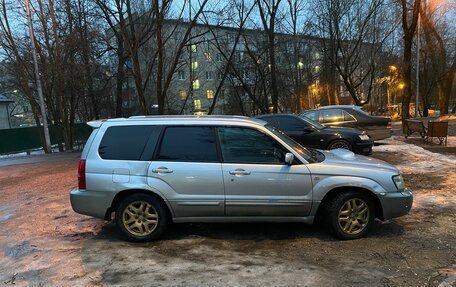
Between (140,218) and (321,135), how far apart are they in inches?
265

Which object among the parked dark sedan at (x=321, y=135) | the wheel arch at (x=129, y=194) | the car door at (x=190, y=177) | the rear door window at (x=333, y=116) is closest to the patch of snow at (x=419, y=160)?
the parked dark sedan at (x=321, y=135)

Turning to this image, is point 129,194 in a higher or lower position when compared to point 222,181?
lower

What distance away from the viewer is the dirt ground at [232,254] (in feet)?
12.8

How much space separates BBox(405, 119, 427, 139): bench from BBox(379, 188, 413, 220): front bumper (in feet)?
36.5

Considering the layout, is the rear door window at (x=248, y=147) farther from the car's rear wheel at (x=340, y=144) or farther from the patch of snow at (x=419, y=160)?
the car's rear wheel at (x=340, y=144)

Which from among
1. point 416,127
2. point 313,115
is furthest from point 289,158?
point 416,127

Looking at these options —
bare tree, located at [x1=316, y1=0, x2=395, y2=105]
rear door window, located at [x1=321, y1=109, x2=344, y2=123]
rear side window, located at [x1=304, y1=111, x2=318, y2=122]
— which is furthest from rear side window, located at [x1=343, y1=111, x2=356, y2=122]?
bare tree, located at [x1=316, y1=0, x2=395, y2=105]

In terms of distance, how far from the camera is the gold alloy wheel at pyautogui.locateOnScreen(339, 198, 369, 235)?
489cm

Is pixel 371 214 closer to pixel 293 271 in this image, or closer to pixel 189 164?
pixel 293 271

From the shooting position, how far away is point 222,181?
4.87 metres

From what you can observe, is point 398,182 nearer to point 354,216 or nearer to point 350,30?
point 354,216

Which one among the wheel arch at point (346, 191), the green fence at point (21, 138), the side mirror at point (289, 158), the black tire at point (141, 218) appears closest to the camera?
the side mirror at point (289, 158)

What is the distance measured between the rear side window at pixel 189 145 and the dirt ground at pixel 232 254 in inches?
44.4

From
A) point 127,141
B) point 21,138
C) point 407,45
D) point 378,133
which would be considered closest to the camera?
point 127,141
